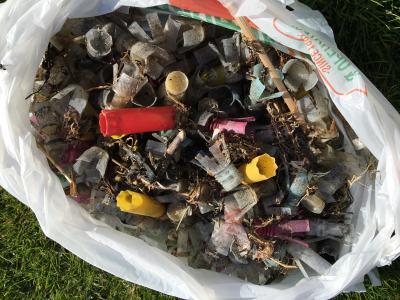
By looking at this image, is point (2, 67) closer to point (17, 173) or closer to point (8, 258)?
point (17, 173)

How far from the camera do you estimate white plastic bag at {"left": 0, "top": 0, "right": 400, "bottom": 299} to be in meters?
1.22

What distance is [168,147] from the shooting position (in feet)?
4.20

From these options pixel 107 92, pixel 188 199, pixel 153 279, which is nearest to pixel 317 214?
pixel 188 199

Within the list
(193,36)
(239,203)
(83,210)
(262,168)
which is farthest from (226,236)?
(193,36)

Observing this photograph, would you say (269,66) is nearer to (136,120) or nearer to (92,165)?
(136,120)

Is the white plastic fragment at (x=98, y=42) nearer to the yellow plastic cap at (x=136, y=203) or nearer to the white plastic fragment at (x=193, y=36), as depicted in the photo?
the white plastic fragment at (x=193, y=36)

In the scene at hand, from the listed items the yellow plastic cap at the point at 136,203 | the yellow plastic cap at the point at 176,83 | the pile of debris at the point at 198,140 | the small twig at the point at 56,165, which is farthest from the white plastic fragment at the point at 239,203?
the small twig at the point at 56,165

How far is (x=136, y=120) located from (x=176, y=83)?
0.41ft

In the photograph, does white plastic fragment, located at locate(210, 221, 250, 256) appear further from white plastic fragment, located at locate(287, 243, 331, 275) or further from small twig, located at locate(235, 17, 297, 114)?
small twig, located at locate(235, 17, 297, 114)

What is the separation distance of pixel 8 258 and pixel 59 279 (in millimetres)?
184

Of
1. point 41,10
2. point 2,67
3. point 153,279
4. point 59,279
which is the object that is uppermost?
point 41,10

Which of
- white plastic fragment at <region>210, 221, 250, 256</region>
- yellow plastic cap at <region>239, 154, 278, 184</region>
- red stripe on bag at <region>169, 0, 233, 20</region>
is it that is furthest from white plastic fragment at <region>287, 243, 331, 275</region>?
A: red stripe on bag at <region>169, 0, 233, 20</region>

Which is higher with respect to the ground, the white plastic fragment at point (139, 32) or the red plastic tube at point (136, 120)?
the white plastic fragment at point (139, 32)

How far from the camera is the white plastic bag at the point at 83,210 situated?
4.00 ft
